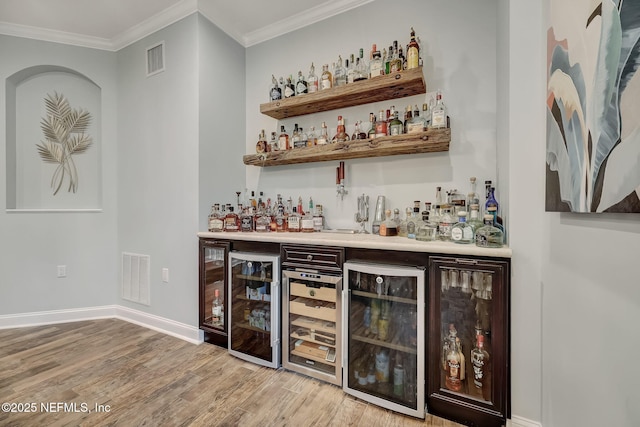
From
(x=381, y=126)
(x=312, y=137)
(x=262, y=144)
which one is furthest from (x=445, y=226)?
(x=262, y=144)

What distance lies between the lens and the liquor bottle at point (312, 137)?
2365 millimetres

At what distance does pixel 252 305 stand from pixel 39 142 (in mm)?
2904

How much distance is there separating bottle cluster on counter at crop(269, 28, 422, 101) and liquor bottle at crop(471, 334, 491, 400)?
185cm

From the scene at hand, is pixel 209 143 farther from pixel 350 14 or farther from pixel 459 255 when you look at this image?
pixel 459 255

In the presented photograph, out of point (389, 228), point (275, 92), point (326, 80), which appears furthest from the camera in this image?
point (275, 92)

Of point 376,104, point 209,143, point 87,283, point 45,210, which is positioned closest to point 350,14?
point 376,104

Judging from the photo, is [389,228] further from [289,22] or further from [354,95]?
[289,22]

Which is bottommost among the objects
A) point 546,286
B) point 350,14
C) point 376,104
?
point 546,286

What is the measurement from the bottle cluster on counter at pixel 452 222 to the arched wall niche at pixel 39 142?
312cm

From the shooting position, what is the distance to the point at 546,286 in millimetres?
1201

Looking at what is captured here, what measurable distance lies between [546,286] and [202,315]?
241 centimetres

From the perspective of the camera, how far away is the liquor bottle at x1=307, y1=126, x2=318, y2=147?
2365 mm

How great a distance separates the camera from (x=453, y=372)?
144cm

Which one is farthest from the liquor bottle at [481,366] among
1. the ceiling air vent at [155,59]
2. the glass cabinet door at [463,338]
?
the ceiling air vent at [155,59]
